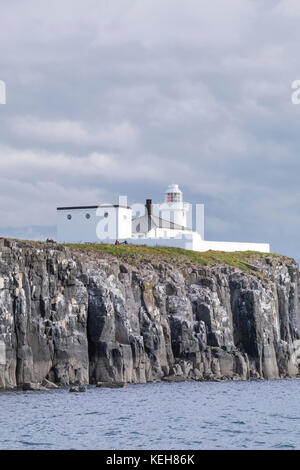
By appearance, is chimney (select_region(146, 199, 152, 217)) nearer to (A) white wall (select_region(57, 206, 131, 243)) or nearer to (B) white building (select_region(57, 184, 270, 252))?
(B) white building (select_region(57, 184, 270, 252))

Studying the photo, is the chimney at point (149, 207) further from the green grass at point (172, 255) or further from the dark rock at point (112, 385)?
the dark rock at point (112, 385)

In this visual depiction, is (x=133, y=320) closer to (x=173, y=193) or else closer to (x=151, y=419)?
(x=151, y=419)

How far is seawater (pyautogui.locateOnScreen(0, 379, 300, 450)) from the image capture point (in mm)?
39906

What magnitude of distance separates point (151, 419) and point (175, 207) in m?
67.4

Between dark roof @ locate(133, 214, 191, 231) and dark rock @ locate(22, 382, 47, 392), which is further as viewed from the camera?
dark roof @ locate(133, 214, 191, 231)

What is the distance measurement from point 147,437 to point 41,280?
2895cm

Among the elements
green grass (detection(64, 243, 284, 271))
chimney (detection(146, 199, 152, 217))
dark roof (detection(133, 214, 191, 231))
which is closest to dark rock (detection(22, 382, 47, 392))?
green grass (detection(64, 243, 284, 271))

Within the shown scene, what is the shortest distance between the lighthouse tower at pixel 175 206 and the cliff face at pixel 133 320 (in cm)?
1809

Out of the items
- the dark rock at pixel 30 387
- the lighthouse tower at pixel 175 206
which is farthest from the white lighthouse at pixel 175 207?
the dark rock at pixel 30 387

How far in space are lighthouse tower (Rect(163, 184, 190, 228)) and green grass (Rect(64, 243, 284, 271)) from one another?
13358mm

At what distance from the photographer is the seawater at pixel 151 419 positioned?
131 ft

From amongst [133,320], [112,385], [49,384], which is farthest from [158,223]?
[49,384]
